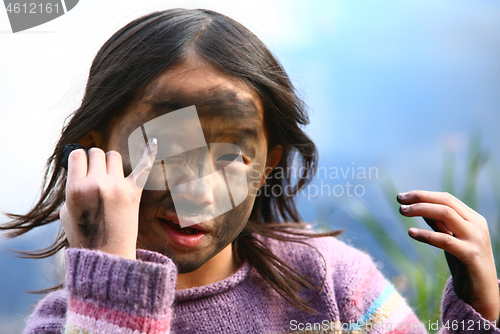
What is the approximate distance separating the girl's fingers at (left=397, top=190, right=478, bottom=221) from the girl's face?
0.42 metres

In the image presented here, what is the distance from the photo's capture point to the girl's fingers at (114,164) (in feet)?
3.09

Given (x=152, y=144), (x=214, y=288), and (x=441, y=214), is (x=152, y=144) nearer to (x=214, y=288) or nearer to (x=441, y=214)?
(x=214, y=288)

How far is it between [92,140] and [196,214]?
36cm

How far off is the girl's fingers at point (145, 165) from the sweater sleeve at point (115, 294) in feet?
0.58

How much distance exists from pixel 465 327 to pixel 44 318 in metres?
1.10

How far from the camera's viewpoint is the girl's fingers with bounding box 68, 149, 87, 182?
3.01 ft

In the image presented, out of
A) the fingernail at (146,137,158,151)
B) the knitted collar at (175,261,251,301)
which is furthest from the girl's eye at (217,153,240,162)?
the knitted collar at (175,261,251,301)

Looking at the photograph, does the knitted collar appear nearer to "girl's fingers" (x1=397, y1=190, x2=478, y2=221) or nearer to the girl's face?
the girl's face

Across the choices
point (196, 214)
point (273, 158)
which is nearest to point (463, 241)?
point (273, 158)

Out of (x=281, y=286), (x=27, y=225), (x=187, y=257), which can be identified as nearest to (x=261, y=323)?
(x=281, y=286)

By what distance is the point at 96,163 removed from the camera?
939 millimetres

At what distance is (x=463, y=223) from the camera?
1081 millimetres

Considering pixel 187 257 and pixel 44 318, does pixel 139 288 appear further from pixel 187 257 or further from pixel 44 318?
pixel 44 318

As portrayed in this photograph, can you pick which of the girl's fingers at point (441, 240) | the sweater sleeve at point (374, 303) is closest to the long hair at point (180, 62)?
the sweater sleeve at point (374, 303)
